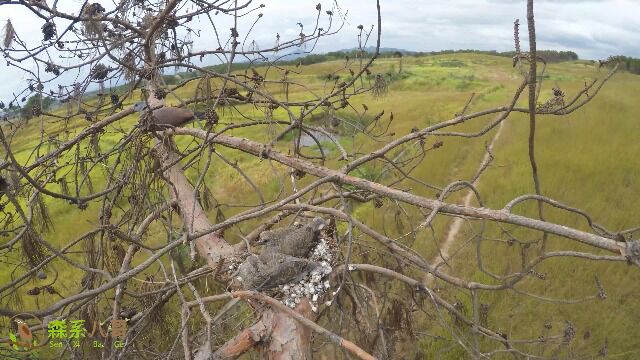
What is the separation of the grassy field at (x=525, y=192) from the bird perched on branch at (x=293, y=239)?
20.7 inches

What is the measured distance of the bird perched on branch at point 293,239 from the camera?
200 cm

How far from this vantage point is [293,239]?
2.01 metres

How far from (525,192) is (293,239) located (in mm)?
8027

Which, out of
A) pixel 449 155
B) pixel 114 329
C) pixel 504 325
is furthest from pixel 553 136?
pixel 114 329

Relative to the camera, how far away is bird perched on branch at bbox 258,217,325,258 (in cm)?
200

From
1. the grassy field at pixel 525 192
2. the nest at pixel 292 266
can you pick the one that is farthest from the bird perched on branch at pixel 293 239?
the grassy field at pixel 525 192

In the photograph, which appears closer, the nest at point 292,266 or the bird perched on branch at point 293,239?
the nest at point 292,266

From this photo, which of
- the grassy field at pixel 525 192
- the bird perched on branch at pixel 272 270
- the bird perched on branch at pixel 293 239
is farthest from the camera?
the grassy field at pixel 525 192

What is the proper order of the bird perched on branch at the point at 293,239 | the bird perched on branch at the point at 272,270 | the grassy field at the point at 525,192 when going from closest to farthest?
the bird perched on branch at the point at 272,270 → the bird perched on branch at the point at 293,239 → the grassy field at the point at 525,192

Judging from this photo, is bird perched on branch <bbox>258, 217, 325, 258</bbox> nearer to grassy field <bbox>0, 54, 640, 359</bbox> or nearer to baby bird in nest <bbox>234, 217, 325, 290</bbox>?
baby bird in nest <bbox>234, 217, 325, 290</bbox>

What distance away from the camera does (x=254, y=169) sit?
41.5ft

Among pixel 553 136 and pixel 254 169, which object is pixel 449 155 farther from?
pixel 254 169

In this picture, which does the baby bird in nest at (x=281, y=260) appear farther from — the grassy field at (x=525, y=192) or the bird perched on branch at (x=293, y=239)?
the grassy field at (x=525, y=192)

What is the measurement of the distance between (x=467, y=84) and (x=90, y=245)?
98.6ft
